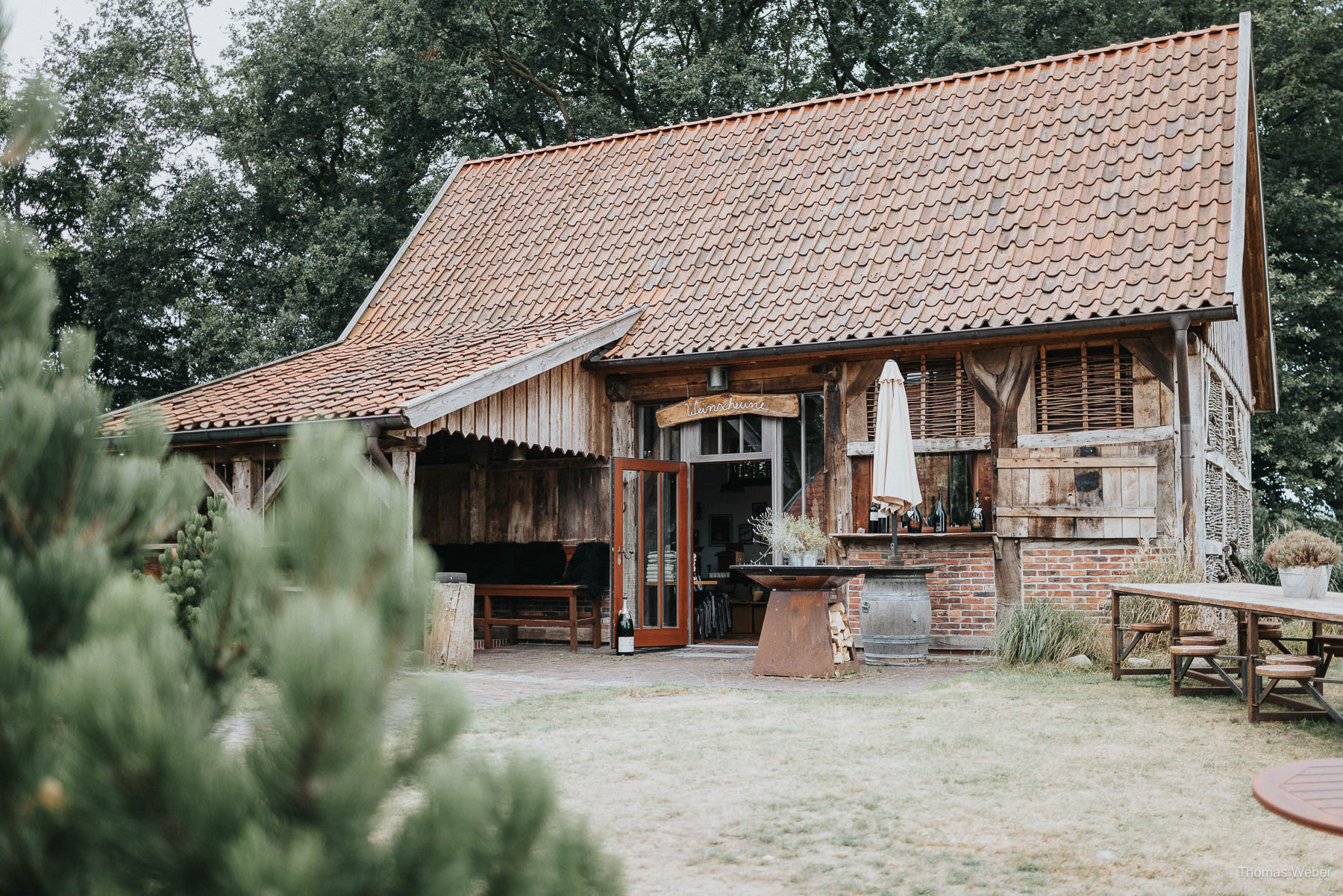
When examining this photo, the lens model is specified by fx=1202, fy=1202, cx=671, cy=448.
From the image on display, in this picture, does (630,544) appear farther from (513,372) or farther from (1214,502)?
(1214,502)

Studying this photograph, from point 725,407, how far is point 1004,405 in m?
2.89

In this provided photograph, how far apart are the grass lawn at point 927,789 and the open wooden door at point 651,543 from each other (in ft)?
13.2

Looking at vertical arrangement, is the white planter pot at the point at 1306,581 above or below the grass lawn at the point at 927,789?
above

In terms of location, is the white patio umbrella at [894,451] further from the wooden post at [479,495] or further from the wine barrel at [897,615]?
the wooden post at [479,495]

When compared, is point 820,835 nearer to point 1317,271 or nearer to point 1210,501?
point 1210,501

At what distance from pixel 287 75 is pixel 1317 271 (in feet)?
58.7

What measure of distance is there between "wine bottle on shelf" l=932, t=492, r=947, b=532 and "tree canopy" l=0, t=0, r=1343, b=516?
35.2 ft

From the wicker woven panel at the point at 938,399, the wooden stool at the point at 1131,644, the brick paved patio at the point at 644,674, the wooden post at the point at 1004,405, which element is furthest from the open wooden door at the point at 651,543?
the wooden stool at the point at 1131,644

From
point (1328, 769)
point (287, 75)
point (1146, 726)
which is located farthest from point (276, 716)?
point (287, 75)

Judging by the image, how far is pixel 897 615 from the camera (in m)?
10.8

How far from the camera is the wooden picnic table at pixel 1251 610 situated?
20.7 feet

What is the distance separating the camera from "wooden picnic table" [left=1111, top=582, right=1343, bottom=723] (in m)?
6.32

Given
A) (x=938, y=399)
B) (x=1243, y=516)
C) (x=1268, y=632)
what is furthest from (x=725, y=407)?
(x=1243, y=516)

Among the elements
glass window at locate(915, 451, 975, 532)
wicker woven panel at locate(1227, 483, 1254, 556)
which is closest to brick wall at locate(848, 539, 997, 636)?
glass window at locate(915, 451, 975, 532)
